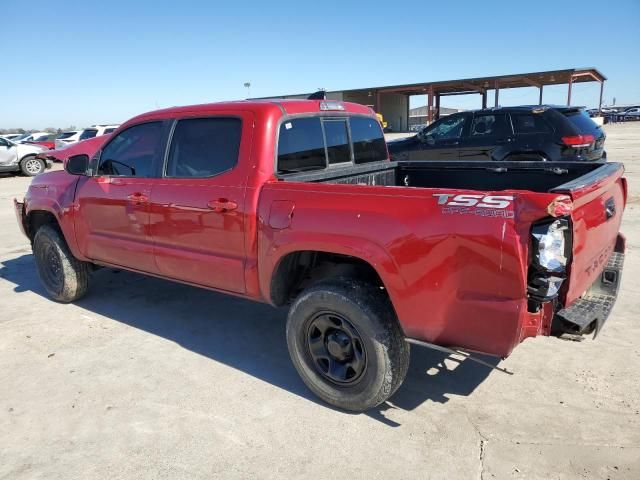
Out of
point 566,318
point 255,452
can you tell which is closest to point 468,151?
point 566,318

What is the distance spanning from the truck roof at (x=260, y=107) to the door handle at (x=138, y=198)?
25.9 inches

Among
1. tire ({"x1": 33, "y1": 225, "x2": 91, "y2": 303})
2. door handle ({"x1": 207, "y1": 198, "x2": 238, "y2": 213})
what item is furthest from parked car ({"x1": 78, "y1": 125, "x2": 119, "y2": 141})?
door handle ({"x1": 207, "y1": 198, "x2": 238, "y2": 213})

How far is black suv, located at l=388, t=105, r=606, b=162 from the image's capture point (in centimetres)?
814

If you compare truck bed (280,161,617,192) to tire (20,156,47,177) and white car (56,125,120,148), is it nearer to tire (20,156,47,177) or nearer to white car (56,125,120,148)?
white car (56,125,120,148)

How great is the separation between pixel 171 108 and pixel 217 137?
71 centimetres

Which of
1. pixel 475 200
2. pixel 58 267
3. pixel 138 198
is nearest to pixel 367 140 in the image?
pixel 138 198

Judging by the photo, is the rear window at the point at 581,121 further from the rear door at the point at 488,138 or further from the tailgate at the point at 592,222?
the tailgate at the point at 592,222

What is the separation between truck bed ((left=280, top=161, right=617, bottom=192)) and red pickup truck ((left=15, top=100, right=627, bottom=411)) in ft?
0.04

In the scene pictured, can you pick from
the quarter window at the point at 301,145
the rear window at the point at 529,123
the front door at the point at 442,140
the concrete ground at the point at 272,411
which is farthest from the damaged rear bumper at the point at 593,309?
the front door at the point at 442,140

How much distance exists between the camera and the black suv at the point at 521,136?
26.7ft

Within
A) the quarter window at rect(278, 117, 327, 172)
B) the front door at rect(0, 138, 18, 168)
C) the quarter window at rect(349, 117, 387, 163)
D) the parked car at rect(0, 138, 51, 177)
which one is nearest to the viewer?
the quarter window at rect(278, 117, 327, 172)

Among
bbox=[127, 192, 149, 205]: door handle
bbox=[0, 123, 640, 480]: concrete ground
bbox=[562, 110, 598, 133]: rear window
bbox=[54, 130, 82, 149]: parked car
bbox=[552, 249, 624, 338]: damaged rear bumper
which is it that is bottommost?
bbox=[0, 123, 640, 480]: concrete ground

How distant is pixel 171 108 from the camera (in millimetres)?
3996

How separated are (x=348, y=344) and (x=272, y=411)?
0.66 metres
